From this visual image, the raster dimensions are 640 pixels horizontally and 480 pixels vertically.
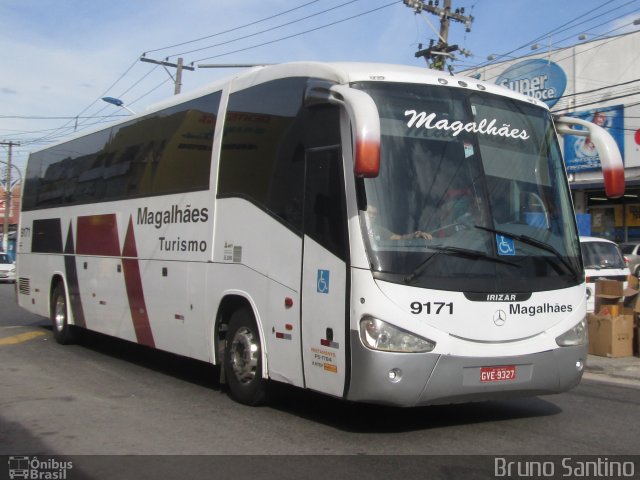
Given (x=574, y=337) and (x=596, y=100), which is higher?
(x=596, y=100)

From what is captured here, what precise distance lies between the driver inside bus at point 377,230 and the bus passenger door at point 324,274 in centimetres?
23

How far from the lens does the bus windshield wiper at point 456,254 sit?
5.61 m

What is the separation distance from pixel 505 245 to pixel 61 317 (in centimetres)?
930

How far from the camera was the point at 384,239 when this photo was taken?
567cm

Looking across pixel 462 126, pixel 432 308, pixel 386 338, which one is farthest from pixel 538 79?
pixel 386 338

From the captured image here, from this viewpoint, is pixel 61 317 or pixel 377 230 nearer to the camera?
pixel 377 230

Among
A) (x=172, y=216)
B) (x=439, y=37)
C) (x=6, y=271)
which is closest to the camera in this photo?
(x=172, y=216)

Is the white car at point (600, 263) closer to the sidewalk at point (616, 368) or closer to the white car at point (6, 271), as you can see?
the sidewalk at point (616, 368)

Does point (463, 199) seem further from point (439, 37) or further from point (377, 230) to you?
point (439, 37)

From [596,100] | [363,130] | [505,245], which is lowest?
[505,245]

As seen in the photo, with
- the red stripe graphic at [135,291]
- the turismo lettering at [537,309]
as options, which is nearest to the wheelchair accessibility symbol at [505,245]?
the turismo lettering at [537,309]

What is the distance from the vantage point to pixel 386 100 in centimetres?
599

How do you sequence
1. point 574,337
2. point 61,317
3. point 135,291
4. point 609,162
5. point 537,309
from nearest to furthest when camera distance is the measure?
point 537,309 → point 574,337 → point 609,162 → point 135,291 → point 61,317

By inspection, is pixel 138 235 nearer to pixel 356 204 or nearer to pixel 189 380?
pixel 189 380
